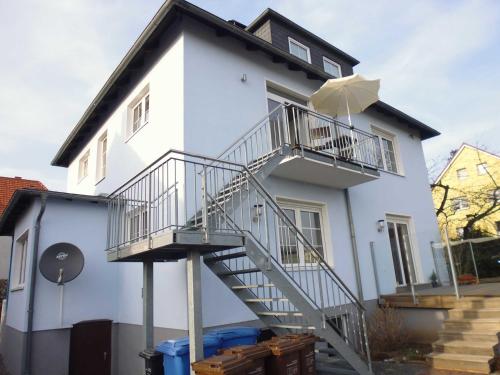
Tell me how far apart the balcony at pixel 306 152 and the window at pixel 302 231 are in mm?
686

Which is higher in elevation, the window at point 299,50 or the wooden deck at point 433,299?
the window at point 299,50

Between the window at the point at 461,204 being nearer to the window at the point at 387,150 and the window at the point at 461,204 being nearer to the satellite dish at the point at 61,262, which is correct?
the window at the point at 387,150

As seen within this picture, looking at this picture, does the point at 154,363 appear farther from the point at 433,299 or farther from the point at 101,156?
the point at 101,156

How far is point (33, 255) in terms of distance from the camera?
23.7 feet

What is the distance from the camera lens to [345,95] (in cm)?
819

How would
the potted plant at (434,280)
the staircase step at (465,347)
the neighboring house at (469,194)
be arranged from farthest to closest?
the neighboring house at (469,194) < the potted plant at (434,280) < the staircase step at (465,347)

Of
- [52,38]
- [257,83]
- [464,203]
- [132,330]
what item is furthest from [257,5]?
[464,203]

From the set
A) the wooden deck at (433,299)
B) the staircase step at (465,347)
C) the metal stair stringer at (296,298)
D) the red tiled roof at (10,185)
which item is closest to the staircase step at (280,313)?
the metal stair stringer at (296,298)

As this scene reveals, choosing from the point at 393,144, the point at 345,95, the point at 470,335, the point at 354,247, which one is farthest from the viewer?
the point at 393,144

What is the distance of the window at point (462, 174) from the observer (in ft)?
92.9

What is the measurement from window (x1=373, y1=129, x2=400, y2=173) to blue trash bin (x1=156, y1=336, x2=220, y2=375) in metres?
8.46

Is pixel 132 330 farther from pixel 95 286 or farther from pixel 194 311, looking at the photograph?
pixel 194 311

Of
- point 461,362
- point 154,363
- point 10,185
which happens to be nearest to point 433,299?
point 461,362

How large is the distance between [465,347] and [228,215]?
14.6ft
